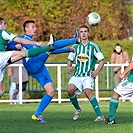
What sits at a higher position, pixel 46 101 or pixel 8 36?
pixel 8 36

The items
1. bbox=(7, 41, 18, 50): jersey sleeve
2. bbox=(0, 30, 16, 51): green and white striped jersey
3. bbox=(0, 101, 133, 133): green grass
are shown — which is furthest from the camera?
bbox=(7, 41, 18, 50): jersey sleeve

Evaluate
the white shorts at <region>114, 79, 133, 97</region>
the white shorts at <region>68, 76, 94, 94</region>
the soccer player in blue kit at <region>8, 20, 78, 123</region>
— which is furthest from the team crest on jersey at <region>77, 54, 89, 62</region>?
the white shorts at <region>114, 79, 133, 97</region>

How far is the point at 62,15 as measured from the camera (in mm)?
31203

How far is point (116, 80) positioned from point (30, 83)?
285 cm

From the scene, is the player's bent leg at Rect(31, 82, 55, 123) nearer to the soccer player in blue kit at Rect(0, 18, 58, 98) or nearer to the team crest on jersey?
the team crest on jersey

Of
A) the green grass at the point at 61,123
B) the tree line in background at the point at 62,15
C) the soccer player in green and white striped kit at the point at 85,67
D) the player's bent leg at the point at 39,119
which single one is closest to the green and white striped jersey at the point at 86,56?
the soccer player in green and white striped kit at the point at 85,67

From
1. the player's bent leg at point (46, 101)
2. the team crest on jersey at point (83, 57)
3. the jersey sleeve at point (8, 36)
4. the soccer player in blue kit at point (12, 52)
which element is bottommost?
the player's bent leg at point (46, 101)

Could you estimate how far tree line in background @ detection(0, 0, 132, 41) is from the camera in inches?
1212

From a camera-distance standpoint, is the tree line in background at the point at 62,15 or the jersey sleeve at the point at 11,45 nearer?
the jersey sleeve at the point at 11,45

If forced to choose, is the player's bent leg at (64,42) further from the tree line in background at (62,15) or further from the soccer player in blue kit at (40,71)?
the tree line in background at (62,15)

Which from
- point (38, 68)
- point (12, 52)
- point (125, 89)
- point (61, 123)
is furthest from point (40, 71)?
point (125, 89)

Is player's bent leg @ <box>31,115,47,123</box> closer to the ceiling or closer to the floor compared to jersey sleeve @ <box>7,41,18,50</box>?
closer to the floor

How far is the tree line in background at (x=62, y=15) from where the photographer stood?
101 feet

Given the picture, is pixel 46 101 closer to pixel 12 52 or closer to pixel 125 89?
pixel 12 52
